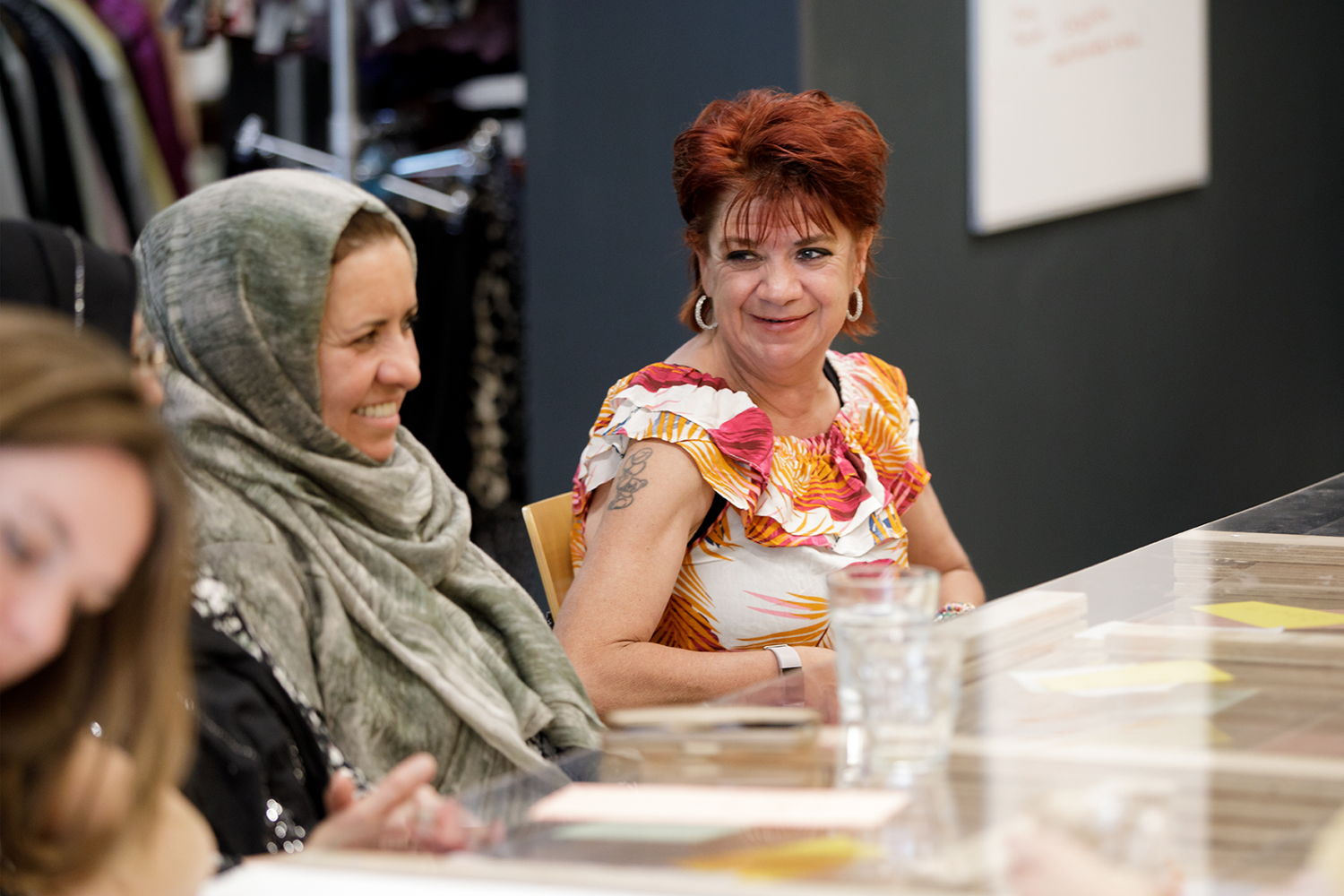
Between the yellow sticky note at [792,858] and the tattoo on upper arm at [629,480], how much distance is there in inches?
47.9

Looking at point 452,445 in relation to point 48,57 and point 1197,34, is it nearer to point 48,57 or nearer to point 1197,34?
point 48,57

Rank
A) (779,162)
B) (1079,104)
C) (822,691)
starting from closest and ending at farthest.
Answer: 1. (822,691)
2. (779,162)
3. (1079,104)

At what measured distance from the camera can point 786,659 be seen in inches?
81.7

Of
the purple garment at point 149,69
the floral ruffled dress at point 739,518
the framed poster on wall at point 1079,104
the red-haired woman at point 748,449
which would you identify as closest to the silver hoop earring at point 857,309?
the red-haired woman at point 748,449

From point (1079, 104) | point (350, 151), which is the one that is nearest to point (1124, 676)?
point (1079, 104)

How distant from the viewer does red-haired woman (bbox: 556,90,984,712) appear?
2.05 m

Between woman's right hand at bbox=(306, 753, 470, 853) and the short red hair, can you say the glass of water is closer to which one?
woman's right hand at bbox=(306, 753, 470, 853)

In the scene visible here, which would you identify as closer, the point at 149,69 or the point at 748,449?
the point at 748,449

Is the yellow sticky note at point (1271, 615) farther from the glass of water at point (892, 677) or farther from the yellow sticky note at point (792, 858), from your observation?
the yellow sticky note at point (792, 858)

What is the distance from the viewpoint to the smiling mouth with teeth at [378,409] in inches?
66.6

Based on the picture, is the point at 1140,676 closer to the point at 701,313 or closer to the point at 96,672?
the point at 96,672

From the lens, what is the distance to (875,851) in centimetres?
87

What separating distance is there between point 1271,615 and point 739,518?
830 millimetres

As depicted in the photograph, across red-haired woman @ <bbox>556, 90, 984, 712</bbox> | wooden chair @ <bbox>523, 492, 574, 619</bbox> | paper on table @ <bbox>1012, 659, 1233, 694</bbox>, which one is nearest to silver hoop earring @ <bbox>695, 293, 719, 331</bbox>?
red-haired woman @ <bbox>556, 90, 984, 712</bbox>
